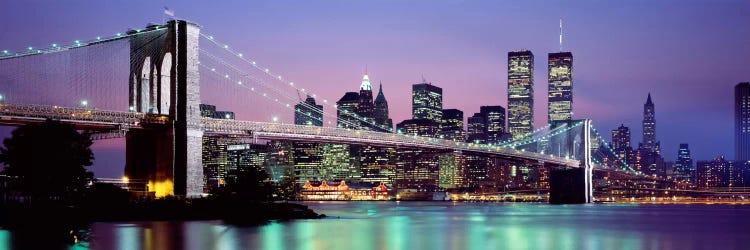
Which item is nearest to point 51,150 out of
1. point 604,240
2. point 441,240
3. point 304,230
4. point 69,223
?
point 69,223

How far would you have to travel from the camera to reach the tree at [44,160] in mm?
38719

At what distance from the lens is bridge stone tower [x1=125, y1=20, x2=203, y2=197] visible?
48.0 metres

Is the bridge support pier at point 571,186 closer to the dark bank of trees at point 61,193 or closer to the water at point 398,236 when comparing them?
the water at point 398,236

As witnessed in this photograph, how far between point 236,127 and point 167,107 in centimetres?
894

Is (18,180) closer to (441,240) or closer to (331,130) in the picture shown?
(441,240)

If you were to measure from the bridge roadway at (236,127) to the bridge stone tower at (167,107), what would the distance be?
999 mm

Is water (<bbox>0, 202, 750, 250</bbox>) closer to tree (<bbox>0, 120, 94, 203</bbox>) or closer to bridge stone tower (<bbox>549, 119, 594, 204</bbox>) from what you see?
tree (<bbox>0, 120, 94, 203</bbox>)

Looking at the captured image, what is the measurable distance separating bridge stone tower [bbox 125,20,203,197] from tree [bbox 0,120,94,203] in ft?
25.9

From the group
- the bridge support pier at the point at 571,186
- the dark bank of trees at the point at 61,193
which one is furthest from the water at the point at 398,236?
the bridge support pier at the point at 571,186

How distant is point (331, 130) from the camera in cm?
7194

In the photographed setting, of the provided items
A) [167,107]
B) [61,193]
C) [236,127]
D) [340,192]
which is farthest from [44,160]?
[340,192]

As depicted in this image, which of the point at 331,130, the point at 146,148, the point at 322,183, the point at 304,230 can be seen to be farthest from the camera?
the point at 322,183

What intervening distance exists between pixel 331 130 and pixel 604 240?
3277 cm

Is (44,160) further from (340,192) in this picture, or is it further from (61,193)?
(340,192)
